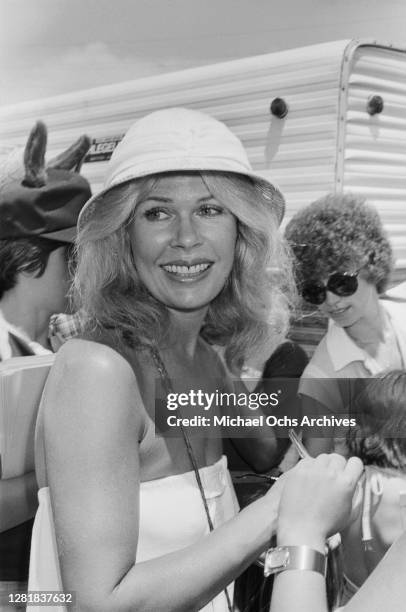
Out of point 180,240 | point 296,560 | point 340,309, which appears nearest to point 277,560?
point 296,560

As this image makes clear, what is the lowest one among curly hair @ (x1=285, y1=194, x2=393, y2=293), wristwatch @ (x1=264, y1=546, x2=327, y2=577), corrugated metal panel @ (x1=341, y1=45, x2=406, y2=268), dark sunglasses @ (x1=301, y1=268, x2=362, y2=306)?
wristwatch @ (x1=264, y1=546, x2=327, y2=577)

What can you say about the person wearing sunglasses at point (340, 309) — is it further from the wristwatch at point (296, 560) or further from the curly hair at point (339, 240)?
the wristwatch at point (296, 560)

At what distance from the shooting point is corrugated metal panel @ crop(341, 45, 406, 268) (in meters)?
1.39

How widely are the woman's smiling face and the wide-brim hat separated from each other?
1.27ft

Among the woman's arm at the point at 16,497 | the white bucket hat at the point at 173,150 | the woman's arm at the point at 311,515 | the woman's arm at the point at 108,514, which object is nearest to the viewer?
the woman's arm at the point at 311,515

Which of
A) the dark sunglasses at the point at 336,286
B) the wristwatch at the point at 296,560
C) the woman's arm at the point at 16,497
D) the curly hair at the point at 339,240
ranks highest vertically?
the curly hair at the point at 339,240

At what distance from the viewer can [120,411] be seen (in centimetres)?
104

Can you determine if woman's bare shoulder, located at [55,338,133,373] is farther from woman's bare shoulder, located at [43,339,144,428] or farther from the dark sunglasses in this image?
the dark sunglasses

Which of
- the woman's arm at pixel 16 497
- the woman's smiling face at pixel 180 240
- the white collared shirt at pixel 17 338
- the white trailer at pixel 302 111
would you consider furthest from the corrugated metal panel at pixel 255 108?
the woman's arm at pixel 16 497

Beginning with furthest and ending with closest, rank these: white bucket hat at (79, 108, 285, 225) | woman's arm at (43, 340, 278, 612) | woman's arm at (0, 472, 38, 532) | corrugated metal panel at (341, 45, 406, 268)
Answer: woman's arm at (0, 472, 38, 532) < corrugated metal panel at (341, 45, 406, 268) < white bucket hat at (79, 108, 285, 225) < woman's arm at (43, 340, 278, 612)

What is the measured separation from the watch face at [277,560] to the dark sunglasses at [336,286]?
2.23 ft

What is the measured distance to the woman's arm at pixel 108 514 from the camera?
3.28 ft

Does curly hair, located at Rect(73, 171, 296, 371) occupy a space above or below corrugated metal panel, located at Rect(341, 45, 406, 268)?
below

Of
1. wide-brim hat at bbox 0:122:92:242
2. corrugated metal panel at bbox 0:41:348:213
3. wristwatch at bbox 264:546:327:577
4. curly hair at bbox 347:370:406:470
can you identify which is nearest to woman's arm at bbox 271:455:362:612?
wristwatch at bbox 264:546:327:577
